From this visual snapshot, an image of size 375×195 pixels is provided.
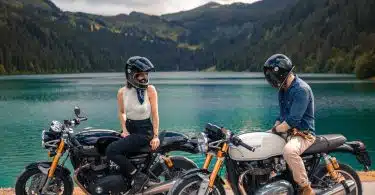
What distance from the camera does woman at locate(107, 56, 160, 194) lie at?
732 cm

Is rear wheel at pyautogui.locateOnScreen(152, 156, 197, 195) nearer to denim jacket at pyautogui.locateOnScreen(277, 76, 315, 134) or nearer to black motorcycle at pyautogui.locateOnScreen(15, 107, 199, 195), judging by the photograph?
black motorcycle at pyautogui.locateOnScreen(15, 107, 199, 195)

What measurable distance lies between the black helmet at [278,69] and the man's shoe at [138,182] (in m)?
2.42

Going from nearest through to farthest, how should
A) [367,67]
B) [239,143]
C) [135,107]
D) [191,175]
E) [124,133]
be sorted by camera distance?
[239,143] → [191,175] → [135,107] → [124,133] → [367,67]

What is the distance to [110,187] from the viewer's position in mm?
7281

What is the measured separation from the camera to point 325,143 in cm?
694

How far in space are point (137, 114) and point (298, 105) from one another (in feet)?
8.14

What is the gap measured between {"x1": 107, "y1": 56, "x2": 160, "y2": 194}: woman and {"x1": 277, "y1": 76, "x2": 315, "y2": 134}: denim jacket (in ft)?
6.56

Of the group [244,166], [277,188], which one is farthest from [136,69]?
[277,188]

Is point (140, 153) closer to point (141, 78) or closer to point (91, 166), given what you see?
point (91, 166)

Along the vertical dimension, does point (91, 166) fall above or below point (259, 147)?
below

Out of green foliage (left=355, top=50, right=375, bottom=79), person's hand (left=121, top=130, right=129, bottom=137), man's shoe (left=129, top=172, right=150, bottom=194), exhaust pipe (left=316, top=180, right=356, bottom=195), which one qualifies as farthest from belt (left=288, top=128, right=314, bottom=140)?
green foliage (left=355, top=50, right=375, bottom=79)

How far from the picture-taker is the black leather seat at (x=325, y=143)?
22.4ft

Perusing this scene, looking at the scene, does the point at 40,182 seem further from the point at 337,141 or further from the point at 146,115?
the point at 337,141

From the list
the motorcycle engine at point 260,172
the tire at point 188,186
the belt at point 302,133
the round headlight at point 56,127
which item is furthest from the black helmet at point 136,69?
the belt at point 302,133
